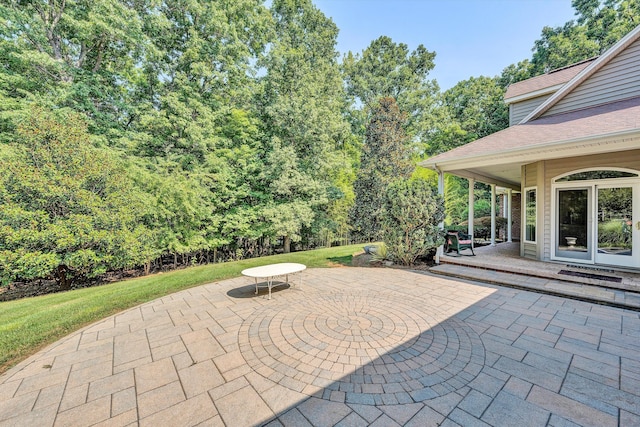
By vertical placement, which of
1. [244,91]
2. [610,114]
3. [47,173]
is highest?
[244,91]

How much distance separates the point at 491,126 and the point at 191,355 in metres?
24.3

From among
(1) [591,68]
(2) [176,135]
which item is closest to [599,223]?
(1) [591,68]

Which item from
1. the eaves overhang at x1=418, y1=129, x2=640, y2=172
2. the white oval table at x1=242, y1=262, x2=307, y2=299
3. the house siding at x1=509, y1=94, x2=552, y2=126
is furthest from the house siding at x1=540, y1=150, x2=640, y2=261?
the white oval table at x1=242, y1=262, x2=307, y2=299

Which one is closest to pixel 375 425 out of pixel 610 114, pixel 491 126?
pixel 610 114

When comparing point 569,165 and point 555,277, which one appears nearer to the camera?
point 555,277

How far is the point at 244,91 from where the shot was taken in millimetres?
13305

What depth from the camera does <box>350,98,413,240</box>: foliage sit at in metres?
11.4

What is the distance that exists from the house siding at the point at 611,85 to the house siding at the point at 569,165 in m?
2.44

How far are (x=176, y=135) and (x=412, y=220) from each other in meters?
11.1

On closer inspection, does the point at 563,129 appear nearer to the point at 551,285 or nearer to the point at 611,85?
the point at 611,85

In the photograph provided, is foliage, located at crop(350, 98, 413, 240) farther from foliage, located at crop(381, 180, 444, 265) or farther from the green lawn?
the green lawn

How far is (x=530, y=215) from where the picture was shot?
7809mm

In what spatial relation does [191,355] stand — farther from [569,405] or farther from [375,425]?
[569,405]

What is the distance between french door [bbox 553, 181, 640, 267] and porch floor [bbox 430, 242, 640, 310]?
38 centimetres
